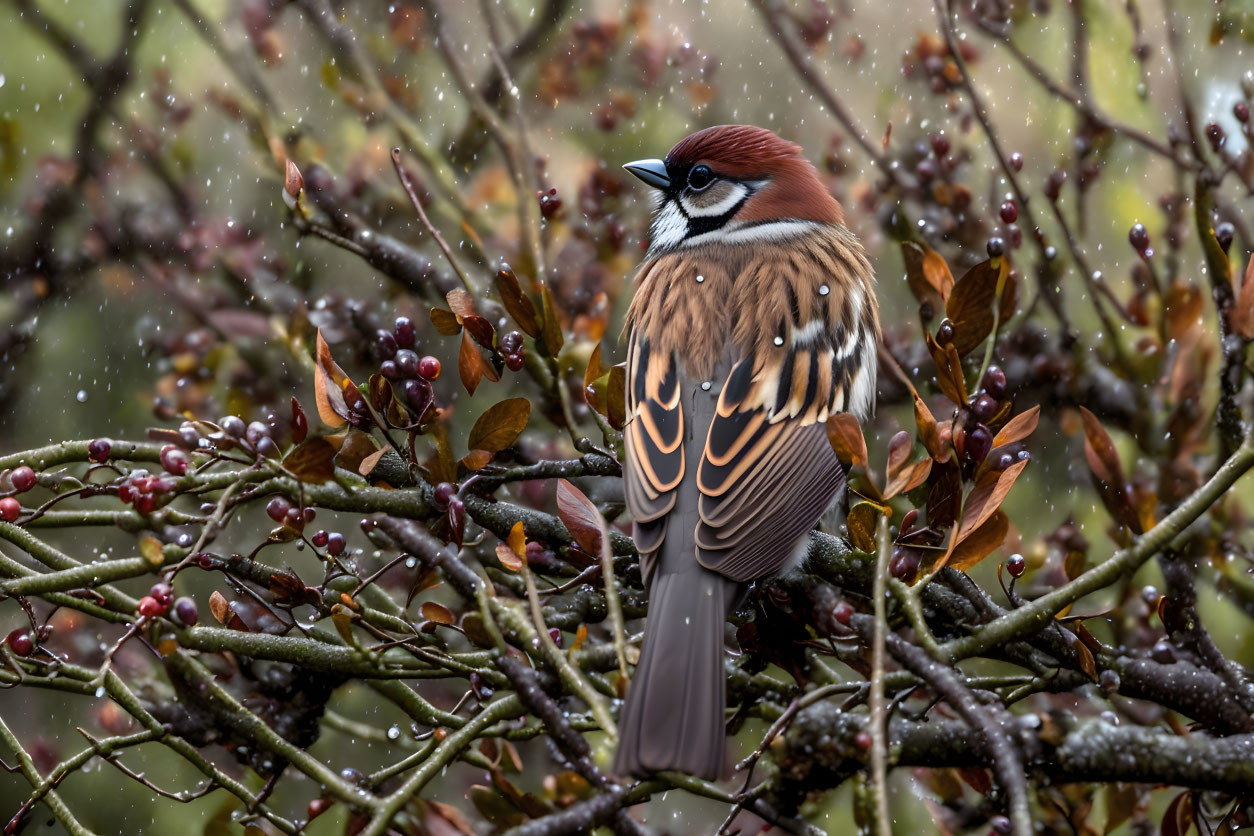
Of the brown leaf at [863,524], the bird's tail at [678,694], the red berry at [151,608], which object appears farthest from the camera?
the brown leaf at [863,524]

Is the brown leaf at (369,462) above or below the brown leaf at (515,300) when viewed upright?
below

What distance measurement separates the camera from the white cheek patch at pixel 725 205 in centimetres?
296

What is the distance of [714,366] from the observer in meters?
2.38

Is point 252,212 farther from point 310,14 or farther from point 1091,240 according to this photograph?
point 1091,240

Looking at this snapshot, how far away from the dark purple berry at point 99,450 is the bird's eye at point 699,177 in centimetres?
162

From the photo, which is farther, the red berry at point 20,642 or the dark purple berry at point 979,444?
the red berry at point 20,642

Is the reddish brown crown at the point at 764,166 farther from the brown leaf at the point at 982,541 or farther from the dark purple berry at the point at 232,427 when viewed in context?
the dark purple berry at the point at 232,427

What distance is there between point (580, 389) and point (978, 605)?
1642 mm

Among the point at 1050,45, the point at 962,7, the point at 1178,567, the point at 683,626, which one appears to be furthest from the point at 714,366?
the point at 1050,45

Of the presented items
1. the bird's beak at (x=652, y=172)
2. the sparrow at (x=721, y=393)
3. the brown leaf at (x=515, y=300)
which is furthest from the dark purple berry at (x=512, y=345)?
the bird's beak at (x=652, y=172)

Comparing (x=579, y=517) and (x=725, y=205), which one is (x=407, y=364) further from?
(x=725, y=205)

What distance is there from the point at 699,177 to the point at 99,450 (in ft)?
5.44

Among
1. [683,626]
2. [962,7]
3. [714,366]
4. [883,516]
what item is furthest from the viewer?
[962,7]

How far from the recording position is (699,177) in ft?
9.68
